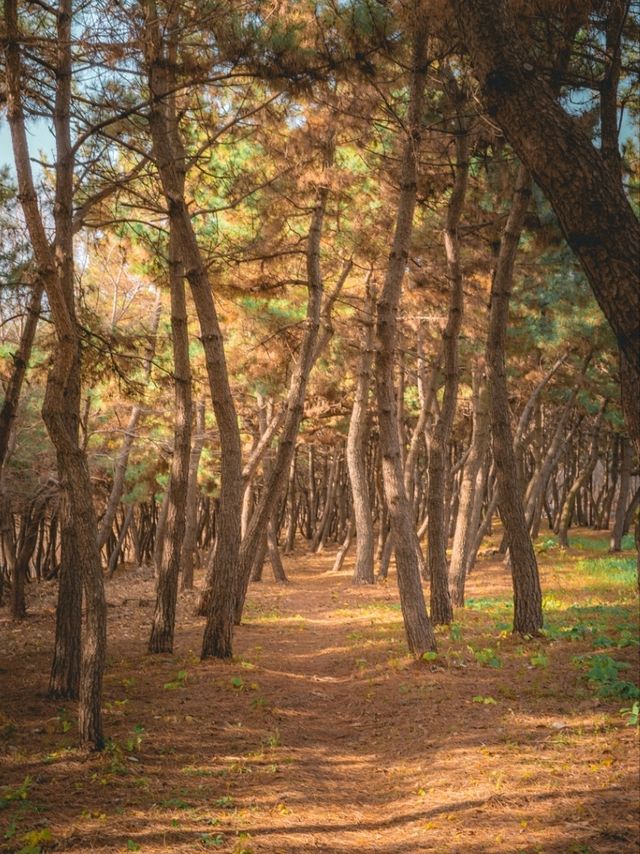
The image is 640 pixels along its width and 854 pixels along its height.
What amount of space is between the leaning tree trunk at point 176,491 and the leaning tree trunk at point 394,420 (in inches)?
113

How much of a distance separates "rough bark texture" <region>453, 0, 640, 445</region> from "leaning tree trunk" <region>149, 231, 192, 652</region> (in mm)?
6888

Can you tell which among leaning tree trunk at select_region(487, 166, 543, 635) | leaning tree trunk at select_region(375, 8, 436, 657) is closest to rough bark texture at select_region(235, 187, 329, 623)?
leaning tree trunk at select_region(375, 8, 436, 657)

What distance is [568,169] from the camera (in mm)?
3299

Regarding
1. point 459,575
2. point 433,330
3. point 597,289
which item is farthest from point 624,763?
point 433,330

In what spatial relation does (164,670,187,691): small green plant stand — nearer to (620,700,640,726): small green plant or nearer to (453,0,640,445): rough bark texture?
(620,700,640,726): small green plant

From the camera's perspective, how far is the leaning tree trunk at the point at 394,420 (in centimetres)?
870

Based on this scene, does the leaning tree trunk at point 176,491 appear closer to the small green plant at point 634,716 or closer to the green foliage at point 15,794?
the green foliage at point 15,794

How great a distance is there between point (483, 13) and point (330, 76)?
458 centimetres

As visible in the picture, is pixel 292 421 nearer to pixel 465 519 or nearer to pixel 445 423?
pixel 445 423

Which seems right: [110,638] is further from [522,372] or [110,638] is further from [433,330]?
[522,372]

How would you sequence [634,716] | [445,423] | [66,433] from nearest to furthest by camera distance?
[66,433] → [634,716] → [445,423]

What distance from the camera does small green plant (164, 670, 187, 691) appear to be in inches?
318

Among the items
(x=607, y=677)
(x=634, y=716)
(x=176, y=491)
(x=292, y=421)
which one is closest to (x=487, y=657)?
(x=607, y=677)

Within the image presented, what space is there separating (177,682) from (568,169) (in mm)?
6813
